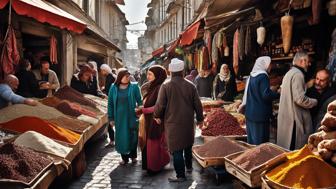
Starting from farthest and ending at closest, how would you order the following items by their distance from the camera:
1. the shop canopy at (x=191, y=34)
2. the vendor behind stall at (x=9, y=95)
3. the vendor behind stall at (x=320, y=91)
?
1. the shop canopy at (x=191, y=34)
2. the vendor behind stall at (x=9, y=95)
3. the vendor behind stall at (x=320, y=91)

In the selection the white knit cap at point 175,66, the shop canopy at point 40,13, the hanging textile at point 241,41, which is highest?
the shop canopy at point 40,13

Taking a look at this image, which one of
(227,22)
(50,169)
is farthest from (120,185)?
(227,22)

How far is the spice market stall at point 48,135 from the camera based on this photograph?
394 centimetres

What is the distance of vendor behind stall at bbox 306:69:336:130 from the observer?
4902 mm

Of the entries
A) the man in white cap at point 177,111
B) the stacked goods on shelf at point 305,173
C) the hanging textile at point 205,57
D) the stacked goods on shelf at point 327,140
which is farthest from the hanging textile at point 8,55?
the hanging textile at point 205,57

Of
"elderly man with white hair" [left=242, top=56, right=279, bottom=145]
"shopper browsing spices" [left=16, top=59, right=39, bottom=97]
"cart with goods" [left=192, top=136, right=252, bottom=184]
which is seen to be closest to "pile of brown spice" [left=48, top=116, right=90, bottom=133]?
"shopper browsing spices" [left=16, top=59, right=39, bottom=97]

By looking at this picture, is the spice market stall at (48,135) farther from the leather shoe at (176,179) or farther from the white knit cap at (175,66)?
the white knit cap at (175,66)

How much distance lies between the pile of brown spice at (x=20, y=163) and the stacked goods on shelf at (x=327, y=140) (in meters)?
3.10

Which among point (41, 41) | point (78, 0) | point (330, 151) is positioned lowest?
point (330, 151)

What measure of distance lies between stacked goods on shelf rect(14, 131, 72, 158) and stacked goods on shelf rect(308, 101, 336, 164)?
3.10m

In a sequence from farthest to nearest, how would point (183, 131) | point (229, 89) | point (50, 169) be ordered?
1. point (229, 89)
2. point (183, 131)
3. point (50, 169)

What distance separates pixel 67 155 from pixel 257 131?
2.93m

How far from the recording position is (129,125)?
21.3ft

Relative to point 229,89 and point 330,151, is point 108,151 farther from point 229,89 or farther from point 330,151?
point 330,151
